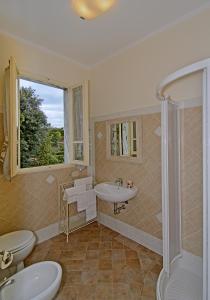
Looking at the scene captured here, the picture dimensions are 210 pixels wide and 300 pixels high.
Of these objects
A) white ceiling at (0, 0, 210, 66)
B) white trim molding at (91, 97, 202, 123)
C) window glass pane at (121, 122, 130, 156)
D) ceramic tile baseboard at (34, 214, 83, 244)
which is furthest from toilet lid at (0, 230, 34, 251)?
white ceiling at (0, 0, 210, 66)

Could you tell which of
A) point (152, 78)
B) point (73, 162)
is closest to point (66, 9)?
point (152, 78)

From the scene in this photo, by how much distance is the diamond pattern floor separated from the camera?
1533 millimetres

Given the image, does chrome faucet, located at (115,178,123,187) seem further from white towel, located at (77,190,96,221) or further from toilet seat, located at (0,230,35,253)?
toilet seat, located at (0,230,35,253)

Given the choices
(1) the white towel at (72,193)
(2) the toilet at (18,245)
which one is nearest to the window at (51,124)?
(1) the white towel at (72,193)

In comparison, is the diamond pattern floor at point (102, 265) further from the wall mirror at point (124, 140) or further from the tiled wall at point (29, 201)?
the wall mirror at point (124, 140)

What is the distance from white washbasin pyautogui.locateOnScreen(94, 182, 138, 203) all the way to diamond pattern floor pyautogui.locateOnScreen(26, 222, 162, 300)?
66 cm

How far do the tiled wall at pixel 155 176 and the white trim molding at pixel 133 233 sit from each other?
65mm

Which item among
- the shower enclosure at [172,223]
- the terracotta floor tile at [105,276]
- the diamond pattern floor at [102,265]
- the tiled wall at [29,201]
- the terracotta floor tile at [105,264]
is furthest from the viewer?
the tiled wall at [29,201]

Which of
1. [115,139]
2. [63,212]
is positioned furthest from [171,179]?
[63,212]

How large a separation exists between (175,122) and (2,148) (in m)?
1.88

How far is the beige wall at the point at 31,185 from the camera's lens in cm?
199

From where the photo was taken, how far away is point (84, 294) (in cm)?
151

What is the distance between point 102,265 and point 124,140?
1.54m

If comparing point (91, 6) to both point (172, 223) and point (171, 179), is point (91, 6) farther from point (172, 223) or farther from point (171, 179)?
point (172, 223)
